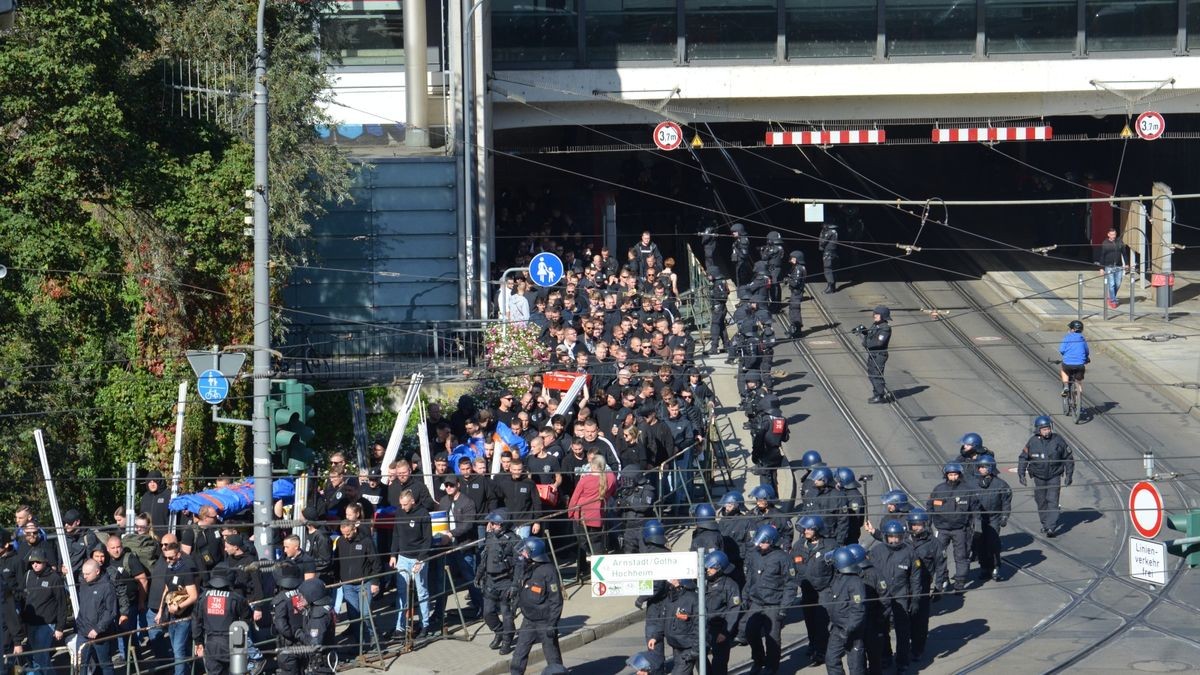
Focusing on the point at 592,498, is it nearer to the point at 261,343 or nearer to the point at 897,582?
the point at 897,582

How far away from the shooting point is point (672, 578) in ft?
47.4

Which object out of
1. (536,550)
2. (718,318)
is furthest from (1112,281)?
(536,550)

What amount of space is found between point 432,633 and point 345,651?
3.55ft

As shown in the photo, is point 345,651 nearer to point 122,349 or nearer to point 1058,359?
point 122,349

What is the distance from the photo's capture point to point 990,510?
61.4ft

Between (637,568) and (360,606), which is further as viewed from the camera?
(360,606)

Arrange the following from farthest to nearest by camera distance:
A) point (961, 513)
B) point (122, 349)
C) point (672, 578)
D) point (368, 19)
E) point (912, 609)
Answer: point (368, 19)
point (122, 349)
point (961, 513)
point (912, 609)
point (672, 578)

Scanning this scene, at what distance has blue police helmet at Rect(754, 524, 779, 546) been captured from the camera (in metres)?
16.0

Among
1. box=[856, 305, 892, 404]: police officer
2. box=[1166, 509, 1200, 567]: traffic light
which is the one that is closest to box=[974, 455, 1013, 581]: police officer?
box=[1166, 509, 1200, 567]: traffic light

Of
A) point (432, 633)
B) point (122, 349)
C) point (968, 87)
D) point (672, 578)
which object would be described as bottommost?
point (432, 633)

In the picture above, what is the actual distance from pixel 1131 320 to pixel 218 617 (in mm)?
21412

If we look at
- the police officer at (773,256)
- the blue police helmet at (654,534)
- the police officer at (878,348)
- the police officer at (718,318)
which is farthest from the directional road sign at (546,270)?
the blue police helmet at (654,534)

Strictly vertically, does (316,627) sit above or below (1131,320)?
below

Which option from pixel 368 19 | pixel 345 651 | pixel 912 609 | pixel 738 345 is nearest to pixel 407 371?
pixel 738 345
